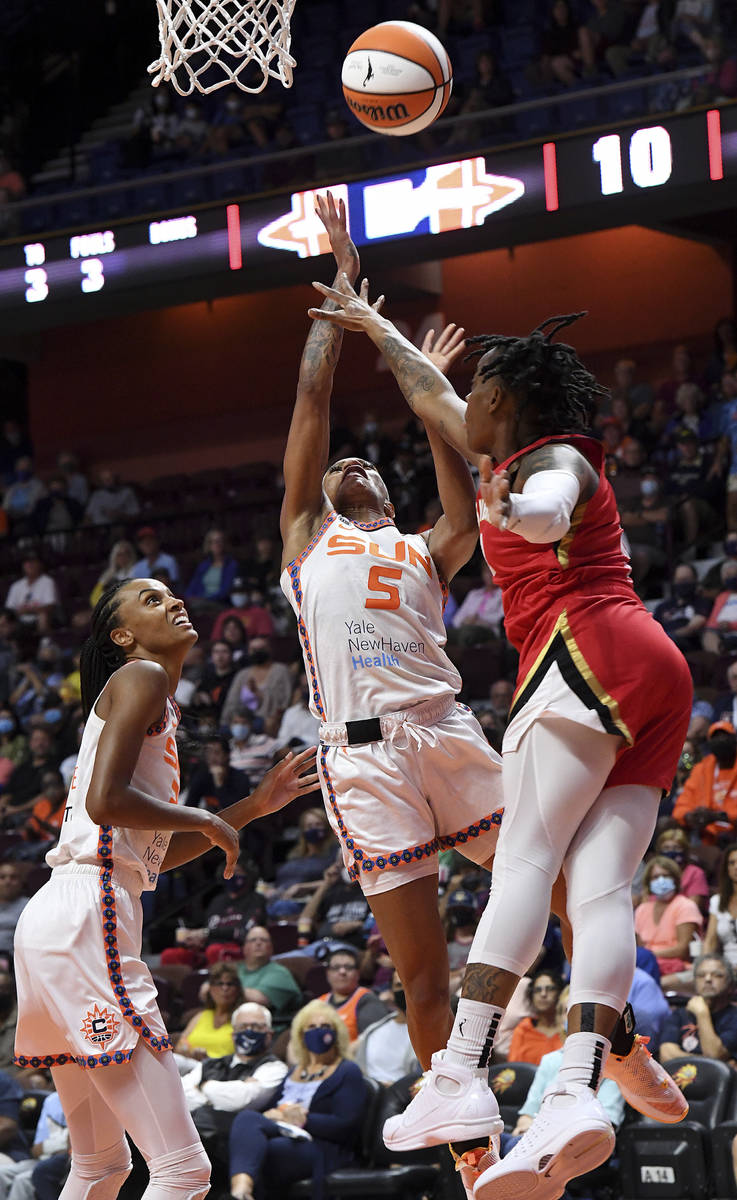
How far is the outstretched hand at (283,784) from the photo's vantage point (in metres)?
5.32

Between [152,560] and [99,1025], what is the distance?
12.3 m

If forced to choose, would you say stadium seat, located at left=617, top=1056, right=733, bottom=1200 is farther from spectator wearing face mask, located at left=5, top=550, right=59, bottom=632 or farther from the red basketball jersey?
spectator wearing face mask, located at left=5, top=550, right=59, bottom=632

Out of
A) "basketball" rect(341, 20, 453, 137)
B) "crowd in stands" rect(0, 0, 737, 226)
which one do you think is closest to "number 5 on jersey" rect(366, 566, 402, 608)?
"basketball" rect(341, 20, 453, 137)

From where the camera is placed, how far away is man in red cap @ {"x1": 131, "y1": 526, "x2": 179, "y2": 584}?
16500mm

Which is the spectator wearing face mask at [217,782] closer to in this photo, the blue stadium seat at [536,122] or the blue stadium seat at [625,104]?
the blue stadium seat at [536,122]

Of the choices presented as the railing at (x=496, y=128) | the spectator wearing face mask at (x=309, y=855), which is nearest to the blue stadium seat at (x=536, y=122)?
the railing at (x=496, y=128)

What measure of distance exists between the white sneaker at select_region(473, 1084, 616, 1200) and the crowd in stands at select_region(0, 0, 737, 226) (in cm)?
963

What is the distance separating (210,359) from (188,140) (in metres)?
3.52

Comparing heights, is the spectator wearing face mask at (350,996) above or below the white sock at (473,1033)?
below

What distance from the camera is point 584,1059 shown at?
4016 mm

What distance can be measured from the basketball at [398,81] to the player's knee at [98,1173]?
395 cm

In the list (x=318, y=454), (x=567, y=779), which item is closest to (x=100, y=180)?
(x=318, y=454)

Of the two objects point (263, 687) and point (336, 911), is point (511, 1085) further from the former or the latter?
point (263, 687)

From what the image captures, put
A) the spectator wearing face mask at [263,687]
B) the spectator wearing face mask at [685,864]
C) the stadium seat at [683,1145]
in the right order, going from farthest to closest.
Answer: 1. the spectator wearing face mask at [263,687]
2. the spectator wearing face mask at [685,864]
3. the stadium seat at [683,1145]
